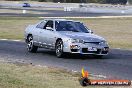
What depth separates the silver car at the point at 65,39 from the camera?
1764cm

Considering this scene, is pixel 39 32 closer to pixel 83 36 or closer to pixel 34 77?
pixel 83 36

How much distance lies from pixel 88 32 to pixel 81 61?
235 centimetres

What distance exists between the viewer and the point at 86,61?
665 inches

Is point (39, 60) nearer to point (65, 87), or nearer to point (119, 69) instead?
point (119, 69)

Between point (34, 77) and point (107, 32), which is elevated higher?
point (34, 77)

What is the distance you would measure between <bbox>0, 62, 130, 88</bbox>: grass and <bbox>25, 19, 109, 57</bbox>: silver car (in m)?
3.32

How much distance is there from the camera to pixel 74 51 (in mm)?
17688

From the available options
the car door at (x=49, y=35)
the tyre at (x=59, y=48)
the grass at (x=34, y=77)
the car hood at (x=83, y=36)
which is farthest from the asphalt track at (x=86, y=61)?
the grass at (x=34, y=77)

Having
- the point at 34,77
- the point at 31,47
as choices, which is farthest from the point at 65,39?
the point at 34,77

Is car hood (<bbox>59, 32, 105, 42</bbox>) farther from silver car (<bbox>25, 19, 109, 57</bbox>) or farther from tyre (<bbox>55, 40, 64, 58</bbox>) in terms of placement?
tyre (<bbox>55, 40, 64, 58</bbox>)

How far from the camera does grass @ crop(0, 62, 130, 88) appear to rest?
34.9 feet

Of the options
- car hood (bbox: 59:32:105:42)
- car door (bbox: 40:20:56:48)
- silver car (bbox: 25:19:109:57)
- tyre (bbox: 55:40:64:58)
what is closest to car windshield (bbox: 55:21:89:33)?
silver car (bbox: 25:19:109:57)

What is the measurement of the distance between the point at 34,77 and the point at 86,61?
515cm

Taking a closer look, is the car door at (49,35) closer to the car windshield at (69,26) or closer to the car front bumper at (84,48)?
the car windshield at (69,26)
